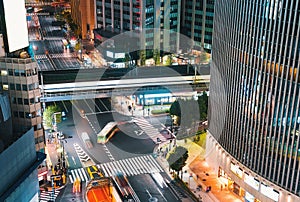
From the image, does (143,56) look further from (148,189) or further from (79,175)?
(148,189)

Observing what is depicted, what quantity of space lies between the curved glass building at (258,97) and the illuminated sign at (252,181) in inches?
4.5

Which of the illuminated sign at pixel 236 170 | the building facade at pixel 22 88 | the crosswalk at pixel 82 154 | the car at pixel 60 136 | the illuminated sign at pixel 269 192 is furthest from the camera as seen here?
the car at pixel 60 136

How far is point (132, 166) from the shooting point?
58000mm

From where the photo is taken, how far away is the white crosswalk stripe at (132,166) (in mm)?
56594

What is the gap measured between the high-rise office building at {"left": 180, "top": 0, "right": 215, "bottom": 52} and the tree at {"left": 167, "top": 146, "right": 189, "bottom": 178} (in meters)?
59.6

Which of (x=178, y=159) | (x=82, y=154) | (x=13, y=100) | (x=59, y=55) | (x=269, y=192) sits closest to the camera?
(x=269, y=192)

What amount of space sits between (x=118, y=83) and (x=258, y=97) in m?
35.6

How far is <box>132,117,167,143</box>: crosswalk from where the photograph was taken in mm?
67000

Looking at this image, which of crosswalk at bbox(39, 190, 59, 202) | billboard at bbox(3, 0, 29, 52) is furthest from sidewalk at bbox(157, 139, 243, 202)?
billboard at bbox(3, 0, 29, 52)

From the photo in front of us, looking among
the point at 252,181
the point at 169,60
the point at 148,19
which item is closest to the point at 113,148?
the point at 252,181

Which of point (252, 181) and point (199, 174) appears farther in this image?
point (199, 174)

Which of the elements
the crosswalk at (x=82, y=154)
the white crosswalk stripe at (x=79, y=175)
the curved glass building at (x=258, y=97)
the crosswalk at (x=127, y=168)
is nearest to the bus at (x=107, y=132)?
the crosswalk at (x=82, y=154)

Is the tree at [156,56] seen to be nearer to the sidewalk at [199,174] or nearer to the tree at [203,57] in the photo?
the tree at [203,57]

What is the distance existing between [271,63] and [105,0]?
7807 centimetres
